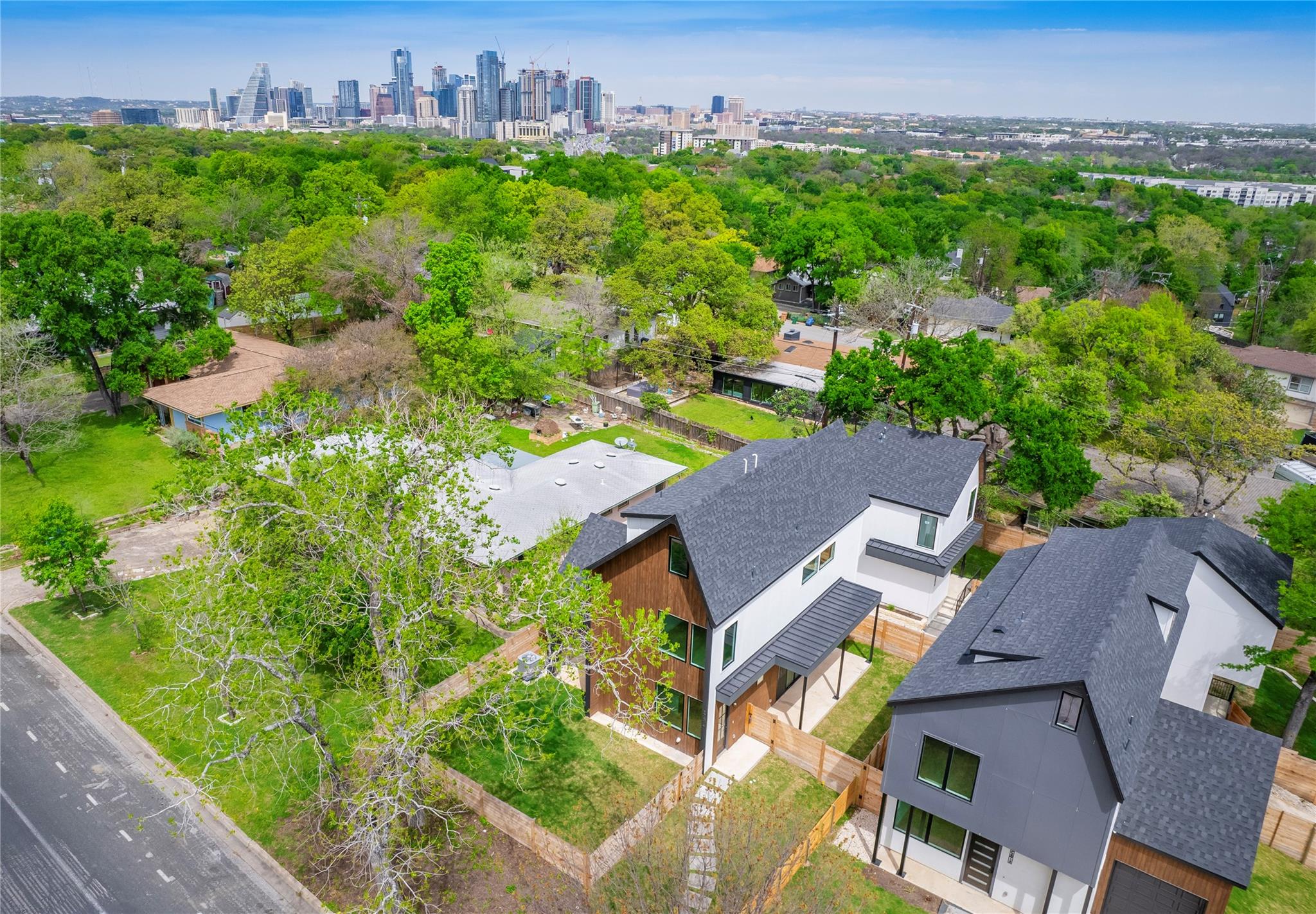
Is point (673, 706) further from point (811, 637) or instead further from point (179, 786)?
point (179, 786)

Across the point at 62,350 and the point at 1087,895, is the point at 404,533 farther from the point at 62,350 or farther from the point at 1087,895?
the point at 62,350

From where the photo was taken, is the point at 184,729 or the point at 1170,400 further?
the point at 1170,400

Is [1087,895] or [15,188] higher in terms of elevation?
[15,188]

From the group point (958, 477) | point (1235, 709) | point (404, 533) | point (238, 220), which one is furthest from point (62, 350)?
point (1235, 709)

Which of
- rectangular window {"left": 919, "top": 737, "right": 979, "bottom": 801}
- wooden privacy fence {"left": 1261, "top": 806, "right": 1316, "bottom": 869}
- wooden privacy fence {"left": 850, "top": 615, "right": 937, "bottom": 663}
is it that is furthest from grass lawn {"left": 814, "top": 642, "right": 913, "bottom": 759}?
wooden privacy fence {"left": 1261, "top": 806, "right": 1316, "bottom": 869}

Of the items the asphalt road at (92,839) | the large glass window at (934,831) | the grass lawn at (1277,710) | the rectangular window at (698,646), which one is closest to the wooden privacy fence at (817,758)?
the large glass window at (934,831)

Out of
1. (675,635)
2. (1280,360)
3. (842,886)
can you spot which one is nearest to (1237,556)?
(842,886)
